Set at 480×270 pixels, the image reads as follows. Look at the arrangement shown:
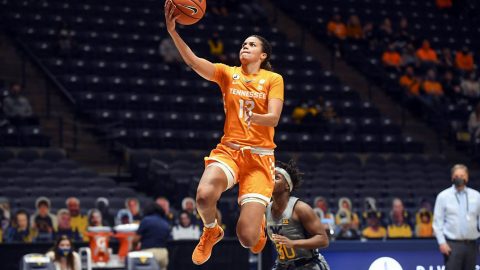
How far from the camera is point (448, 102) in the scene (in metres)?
23.7

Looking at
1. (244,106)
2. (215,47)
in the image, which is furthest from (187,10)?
(215,47)

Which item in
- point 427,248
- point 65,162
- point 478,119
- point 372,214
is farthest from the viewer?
point 478,119

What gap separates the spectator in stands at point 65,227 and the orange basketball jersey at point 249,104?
275 inches

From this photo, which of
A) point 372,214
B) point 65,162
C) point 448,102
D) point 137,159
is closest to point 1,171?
point 65,162

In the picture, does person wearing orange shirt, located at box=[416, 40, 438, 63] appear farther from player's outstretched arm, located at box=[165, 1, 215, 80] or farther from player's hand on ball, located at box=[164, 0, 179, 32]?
player's hand on ball, located at box=[164, 0, 179, 32]

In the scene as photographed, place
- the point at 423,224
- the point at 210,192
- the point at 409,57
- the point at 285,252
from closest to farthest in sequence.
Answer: the point at 210,192, the point at 285,252, the point at 423,224, the point at 409,57

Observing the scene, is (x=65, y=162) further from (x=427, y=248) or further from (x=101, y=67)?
(x=427, y=248)

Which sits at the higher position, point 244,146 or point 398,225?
point 244,146

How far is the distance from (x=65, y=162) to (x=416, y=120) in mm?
9814

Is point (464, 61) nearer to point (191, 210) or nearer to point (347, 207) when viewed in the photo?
point (347, 207)

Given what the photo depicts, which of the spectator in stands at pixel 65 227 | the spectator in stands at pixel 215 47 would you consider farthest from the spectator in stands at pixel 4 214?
the spectator in stands at pixel 215 47

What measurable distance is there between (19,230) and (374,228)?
18.4 feet

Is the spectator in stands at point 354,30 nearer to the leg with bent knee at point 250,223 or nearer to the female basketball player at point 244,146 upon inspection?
the female basketball player at point 244,146

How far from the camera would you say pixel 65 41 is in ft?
68.7
